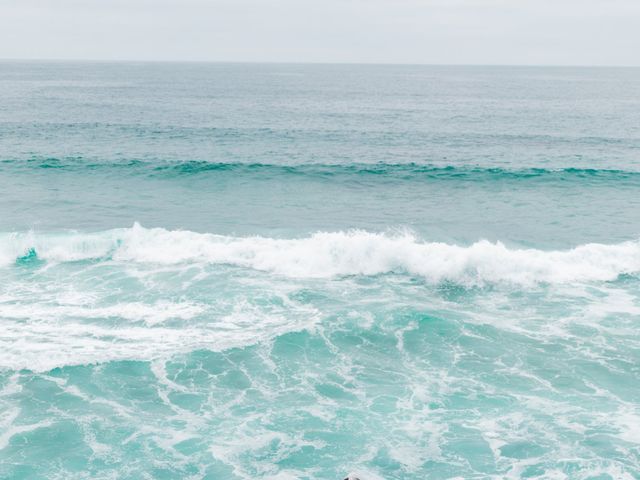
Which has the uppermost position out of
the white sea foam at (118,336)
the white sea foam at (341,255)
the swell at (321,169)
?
the swell at (321,169)

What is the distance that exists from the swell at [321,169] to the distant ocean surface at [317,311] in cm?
28

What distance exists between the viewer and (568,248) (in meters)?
35.7

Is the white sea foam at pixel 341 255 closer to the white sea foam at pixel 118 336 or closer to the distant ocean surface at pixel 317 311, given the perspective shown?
the distant ocean surface at pixel 317 311

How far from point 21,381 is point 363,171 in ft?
114

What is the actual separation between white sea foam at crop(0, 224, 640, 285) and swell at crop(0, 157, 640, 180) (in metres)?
16.0

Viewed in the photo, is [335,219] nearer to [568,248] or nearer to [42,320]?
[568,248]

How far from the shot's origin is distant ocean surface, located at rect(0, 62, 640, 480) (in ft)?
60.7


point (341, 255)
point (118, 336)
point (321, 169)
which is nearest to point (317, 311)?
point (341, 255)

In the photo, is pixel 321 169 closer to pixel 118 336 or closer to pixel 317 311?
pixel 317 311

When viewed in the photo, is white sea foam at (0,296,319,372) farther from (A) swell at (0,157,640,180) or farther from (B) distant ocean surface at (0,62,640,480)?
(A) swell at (0,157,640,180)

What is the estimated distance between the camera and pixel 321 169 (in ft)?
171

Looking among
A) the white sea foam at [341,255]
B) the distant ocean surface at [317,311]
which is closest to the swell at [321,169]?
the distant ocean surface at [317,311]

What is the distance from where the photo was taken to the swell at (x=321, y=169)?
50875 millimetres

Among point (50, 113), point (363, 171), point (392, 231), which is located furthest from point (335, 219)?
point (50, 113)
